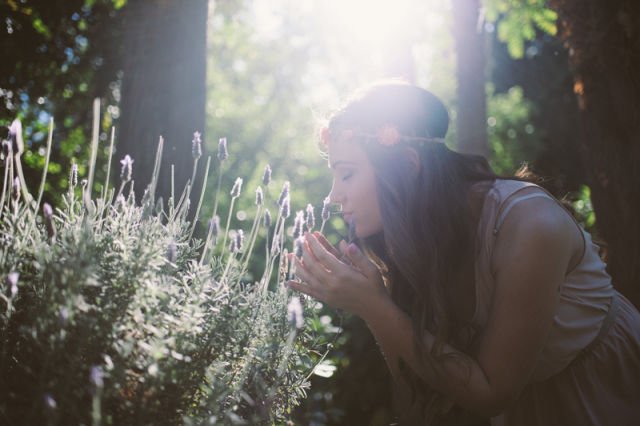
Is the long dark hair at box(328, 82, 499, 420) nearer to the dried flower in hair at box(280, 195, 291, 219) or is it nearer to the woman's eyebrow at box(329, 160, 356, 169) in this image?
the woman's eyebrow at box(329, 160, 356, 169)

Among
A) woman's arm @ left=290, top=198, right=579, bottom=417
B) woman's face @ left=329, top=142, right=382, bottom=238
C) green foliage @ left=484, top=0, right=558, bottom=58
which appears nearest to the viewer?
woman's arm @ left=290, top=198, right=579, bottom=417

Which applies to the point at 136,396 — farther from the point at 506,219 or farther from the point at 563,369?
the point at 563,369

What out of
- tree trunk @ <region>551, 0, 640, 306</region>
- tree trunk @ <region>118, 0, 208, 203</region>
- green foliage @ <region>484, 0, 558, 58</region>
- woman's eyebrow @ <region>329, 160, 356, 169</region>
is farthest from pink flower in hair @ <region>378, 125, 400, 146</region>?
green foliage @ <region>484, 0, 558, 58</region>

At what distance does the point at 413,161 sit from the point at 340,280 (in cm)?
60

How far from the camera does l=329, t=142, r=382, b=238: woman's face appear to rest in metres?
2.06

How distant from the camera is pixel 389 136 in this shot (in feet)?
6.75

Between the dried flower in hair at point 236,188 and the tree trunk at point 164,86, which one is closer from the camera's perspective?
the dried flower in hair at point 236,188

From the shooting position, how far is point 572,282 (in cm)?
191

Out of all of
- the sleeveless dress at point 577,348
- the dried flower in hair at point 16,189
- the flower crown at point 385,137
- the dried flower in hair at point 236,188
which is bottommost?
the sleeveless dress at point 577,348

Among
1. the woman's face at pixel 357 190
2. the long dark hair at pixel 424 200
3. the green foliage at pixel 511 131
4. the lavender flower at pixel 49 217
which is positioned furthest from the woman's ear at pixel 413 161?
the green foliage at pixel 511 131

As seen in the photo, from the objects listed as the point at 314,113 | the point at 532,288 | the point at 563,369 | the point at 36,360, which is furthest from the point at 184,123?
the point at 563,369

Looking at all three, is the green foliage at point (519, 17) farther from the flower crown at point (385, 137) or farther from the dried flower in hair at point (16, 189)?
the dried flower in hair at point (16, 189)

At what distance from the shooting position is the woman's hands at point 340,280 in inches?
72.1

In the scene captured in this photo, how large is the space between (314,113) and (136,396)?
5.47ft
